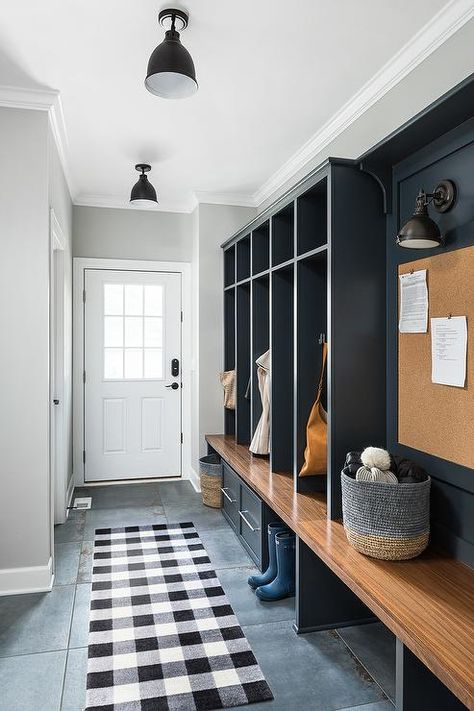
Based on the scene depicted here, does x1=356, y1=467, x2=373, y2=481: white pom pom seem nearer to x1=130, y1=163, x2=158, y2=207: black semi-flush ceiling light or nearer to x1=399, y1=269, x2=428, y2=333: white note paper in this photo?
x1=399, y1=269, x2=428, y2=333: white note paper

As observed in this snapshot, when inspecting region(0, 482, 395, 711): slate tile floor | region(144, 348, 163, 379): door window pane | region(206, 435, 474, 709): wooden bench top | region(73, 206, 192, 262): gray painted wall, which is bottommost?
region(0, 482, 395, 711): slate tile floor

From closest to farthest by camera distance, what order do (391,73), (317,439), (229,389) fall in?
(391,73), (317,439), (229,389)

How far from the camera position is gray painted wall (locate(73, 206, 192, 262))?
16.3 feet

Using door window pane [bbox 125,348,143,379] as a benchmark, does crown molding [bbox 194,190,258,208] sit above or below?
above

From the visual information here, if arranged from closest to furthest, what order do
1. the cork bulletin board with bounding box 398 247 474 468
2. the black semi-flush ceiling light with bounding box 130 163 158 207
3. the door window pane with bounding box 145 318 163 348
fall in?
the cork bulletin board with bounding box 398 247 474 468, the black semi-flush ceiling light with bounding box 130 163 158 207, the door window pane with bounding box 145 318 163 348

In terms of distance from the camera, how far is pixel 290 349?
10.8ft

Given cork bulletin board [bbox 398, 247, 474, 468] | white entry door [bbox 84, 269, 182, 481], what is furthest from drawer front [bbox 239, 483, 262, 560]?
white entry door [bbox 84, 269, 182, 481]

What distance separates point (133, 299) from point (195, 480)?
1778mm

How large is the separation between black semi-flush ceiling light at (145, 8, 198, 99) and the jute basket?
281 centimetres

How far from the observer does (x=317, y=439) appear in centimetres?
275

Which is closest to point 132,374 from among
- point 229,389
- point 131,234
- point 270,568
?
point 229,389

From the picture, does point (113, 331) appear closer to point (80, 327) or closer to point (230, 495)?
point (80, 327)

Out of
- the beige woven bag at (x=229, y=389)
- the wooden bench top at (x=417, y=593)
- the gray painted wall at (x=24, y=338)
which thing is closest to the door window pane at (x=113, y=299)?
the beige woven bag at (x=229, y=389)

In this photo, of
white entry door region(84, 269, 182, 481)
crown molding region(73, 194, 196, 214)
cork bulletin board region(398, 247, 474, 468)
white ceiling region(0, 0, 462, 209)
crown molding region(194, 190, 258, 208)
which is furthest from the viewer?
white entry door region(84, 269, 182, 481)
